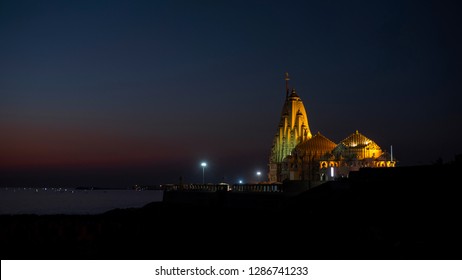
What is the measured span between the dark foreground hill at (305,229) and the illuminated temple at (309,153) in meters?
28.0

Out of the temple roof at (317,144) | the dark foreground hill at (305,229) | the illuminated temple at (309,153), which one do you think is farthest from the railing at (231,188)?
the temple roof at (317,144)

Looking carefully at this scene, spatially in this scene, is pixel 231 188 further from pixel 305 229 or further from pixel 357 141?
pixel 357 141

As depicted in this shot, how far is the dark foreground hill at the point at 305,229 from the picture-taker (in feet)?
87.3

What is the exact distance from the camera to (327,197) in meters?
37.9

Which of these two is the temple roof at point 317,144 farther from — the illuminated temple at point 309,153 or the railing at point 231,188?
the railing at point 231,188

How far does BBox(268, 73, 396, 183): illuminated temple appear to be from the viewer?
3031 inches

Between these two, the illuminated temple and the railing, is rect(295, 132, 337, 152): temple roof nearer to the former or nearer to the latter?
the illuminated temple

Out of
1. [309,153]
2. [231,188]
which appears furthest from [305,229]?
[309,153]

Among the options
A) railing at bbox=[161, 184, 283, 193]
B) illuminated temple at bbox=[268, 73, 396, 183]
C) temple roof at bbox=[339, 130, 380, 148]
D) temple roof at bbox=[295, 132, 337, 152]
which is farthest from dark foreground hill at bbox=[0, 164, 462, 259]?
temple roof at bbox=[295, 132, 337, 152]

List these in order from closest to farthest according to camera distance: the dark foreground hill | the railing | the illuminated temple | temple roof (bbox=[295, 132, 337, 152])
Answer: the dark foreground hill < the railing < the illuminated temple < temple roof (bbox=[295, 132, 337, 152])

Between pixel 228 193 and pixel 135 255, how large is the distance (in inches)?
800

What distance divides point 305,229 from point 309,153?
52635 mm

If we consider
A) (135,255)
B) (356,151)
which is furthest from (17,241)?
(356,151)

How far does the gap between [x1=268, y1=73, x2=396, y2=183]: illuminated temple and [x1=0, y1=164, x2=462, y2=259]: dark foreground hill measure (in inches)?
1102
